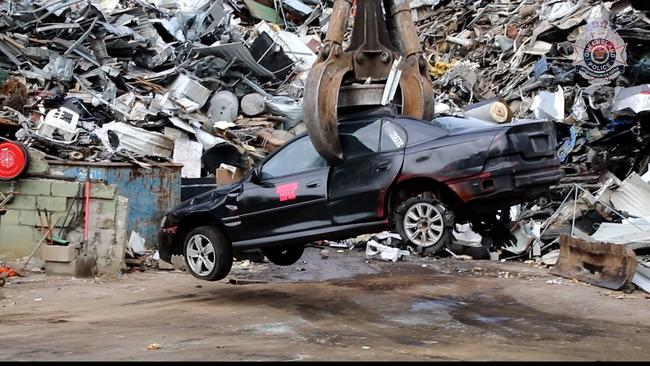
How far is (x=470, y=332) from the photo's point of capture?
24.1ft

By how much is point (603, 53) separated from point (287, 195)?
10203 millimetres

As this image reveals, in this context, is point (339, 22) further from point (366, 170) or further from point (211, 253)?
point (211, 253)

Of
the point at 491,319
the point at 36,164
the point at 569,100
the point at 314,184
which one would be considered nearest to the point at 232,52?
the point at 569,100

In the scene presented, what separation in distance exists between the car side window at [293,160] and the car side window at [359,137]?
360mm

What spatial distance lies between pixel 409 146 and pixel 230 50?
503 inches

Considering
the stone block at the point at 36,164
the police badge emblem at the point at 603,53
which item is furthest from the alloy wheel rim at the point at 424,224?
the police badge emblem at the point at 603,53

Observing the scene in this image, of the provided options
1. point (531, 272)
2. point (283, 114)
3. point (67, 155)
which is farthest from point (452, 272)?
point (283, 114)

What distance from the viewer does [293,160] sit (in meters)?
9.46

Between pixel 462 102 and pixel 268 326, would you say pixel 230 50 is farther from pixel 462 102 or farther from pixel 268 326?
pixel 268 326

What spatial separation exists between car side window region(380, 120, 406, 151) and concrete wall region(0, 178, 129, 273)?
531 centimetres

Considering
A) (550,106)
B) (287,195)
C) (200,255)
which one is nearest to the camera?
(287,195)

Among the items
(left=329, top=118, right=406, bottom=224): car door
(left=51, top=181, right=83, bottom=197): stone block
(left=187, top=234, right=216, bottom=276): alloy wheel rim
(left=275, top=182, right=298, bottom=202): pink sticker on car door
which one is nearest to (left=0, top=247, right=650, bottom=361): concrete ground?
(left=187, top=234, right=216, bottom=276): alloy wheel rim

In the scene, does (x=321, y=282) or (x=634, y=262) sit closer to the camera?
(x=634, y=262)

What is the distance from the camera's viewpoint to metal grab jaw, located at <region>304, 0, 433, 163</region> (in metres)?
9.20
